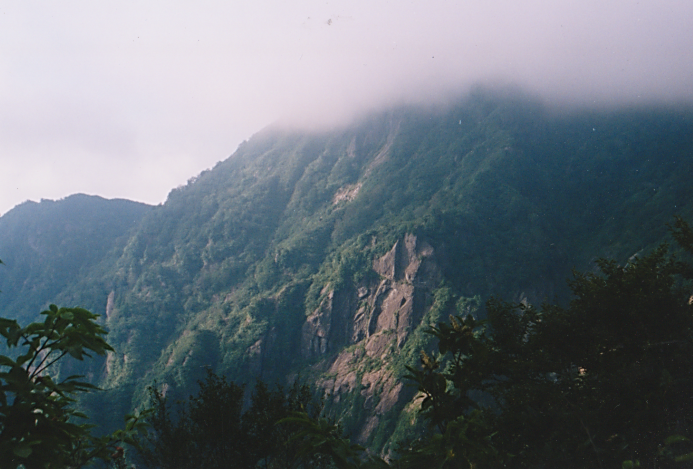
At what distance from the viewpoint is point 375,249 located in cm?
12975

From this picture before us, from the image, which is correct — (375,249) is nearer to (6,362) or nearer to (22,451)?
(6,362)

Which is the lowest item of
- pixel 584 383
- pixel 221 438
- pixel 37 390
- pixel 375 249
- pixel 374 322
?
pixel 374 322

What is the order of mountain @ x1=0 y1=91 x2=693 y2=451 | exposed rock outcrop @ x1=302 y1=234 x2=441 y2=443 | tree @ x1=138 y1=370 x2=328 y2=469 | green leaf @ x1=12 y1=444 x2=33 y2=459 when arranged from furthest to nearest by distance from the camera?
1. mountain @ x1=0 y1=91 x2=693 y2=451
2. exposed rock outcrop @ x1=302 y1=234 x2=441 y2=443
3. tree @ x1=138 y1=370 x2=328 y2=469
4. green leaf @ x1=12 y1=444 x2=33 y2=459

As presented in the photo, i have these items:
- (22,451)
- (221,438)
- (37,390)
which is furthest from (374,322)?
(22,451)

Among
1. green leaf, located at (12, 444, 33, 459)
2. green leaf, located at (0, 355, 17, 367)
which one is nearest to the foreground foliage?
green leaf, located at (12, 444, 33, 459)

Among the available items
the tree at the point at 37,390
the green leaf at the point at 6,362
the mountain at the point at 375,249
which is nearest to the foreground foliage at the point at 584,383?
the tree at the point at 37,390

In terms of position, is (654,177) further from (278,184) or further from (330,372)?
(278,184)

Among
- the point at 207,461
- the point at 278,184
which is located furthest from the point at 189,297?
the point at 207,461

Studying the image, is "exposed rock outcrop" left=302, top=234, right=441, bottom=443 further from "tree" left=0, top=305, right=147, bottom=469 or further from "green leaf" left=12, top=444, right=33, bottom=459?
"green leaf" left=12, top=444, right=33, bottom=459

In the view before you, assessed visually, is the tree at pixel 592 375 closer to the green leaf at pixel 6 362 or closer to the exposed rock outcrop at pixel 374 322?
the green leaf at pixel 6 362

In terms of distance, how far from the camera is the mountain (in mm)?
111438

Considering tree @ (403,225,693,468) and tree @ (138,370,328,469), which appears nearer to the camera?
tree @ (403,225,693,468)

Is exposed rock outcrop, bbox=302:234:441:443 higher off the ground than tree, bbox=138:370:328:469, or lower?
lower

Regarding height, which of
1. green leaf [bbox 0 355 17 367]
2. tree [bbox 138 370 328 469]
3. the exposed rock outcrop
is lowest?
the exposed rock outcrop
